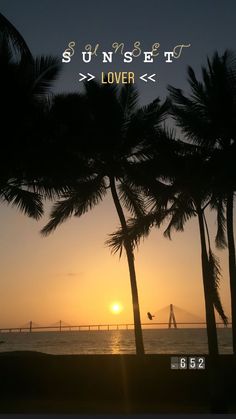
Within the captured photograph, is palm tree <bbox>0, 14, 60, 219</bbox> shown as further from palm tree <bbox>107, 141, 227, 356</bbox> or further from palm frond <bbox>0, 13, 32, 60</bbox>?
palm tree <bbox>107, 141, 227, 356</bbox>

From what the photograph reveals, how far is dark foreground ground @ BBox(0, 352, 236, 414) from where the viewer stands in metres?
19.0

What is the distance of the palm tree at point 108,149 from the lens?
22734 millimetres

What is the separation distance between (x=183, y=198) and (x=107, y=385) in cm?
709

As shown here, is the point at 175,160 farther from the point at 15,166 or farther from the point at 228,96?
the point at 15,166

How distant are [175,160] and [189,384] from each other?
7.68 m

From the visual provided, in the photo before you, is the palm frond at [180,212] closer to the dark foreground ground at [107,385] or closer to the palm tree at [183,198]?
the palm tree at [183,198]

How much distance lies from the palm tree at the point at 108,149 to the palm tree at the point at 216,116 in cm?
324

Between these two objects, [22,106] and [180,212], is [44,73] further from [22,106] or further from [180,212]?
[180,212]

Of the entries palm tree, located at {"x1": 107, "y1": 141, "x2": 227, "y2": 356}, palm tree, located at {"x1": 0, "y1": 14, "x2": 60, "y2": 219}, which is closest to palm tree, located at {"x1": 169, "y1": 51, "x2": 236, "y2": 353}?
palm tree, located at {"x1": 107, "y1": 141, "x2": 227, "y2": 356}

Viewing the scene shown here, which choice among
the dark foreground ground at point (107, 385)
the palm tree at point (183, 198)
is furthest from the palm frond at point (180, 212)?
the dark foreground ground at point (107, 385)

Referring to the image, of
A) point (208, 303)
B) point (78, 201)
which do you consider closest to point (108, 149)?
point (78, 201)

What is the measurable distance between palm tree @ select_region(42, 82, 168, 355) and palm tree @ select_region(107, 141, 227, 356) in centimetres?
138

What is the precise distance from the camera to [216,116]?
18422 mm

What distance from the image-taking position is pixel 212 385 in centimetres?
1742
